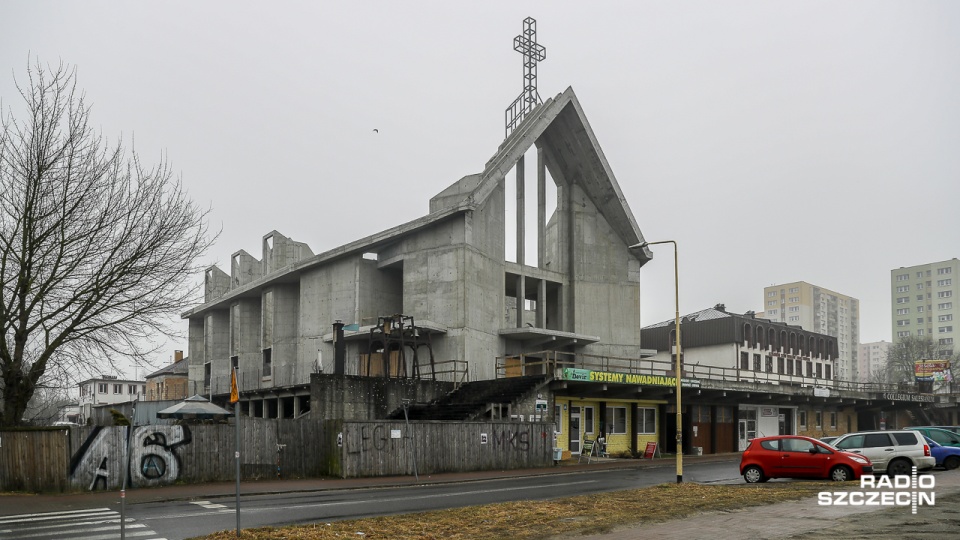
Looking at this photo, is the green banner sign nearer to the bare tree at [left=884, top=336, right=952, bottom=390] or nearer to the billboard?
the billboard

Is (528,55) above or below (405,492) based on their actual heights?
above

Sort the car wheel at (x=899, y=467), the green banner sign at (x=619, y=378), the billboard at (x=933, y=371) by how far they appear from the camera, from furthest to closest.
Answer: the billboard at (x=933, y=371) → the green banner sign at (x=619, y=378) → the car wheel at (x=899, y=467)

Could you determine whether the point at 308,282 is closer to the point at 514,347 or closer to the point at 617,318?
the point at 514,347

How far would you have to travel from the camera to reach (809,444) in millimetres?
23953

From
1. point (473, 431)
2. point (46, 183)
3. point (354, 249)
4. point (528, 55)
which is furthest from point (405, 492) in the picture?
point (528, 55)

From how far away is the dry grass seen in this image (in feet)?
45.5

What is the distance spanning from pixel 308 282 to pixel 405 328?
472 inches

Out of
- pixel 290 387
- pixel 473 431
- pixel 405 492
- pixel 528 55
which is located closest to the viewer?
pixel 405 492

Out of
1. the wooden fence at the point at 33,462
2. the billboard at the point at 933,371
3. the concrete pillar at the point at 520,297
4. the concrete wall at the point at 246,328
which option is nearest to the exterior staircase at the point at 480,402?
the concrete pillar at the point at 520,297

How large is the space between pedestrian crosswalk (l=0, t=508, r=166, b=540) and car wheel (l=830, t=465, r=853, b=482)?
59.1 ft

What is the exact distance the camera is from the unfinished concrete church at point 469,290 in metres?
43.2


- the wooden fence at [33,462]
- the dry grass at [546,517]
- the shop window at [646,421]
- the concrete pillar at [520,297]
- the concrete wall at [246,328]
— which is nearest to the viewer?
the dry grass at [546,517]

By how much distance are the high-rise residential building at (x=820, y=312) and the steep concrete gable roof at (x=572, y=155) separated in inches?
5286

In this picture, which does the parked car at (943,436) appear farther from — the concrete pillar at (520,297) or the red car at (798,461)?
the concrete pillar at (520,297)
